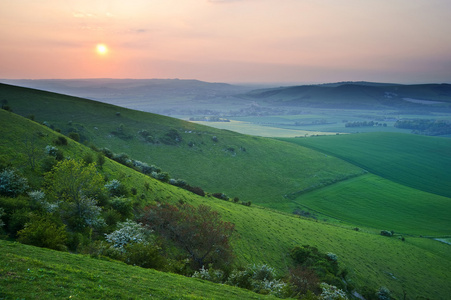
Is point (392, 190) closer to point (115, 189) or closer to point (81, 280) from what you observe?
point (115, 189)

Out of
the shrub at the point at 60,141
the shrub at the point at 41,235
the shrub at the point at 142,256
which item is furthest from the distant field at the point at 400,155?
the shrub at the point at 41,235

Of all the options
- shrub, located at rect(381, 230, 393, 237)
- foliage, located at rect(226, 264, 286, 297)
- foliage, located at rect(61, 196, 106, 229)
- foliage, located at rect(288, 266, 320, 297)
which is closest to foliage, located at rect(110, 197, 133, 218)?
foliage, located at rect(61, 196, 106, 229)

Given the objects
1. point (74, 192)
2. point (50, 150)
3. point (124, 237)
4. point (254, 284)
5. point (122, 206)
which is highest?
point (50, 150)

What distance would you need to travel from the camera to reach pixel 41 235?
65.3ft

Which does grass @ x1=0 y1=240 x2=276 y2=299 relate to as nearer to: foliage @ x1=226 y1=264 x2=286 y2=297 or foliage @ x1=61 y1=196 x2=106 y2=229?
foliage @ x1=226 y1=264 x2=286 y2=297

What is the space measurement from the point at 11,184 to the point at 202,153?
7604cm

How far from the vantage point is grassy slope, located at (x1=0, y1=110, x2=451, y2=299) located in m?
17.6

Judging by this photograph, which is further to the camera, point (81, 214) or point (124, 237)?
point (81, 214)

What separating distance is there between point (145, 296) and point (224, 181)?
2872 inches

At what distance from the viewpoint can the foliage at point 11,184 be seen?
25305 millimetres

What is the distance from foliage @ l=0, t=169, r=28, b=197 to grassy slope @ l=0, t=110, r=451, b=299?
5.38m

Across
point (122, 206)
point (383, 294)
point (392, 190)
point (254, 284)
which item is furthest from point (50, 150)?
point (392, 190)

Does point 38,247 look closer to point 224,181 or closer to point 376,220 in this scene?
point 224,181

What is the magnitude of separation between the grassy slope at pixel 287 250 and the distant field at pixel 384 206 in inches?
430
